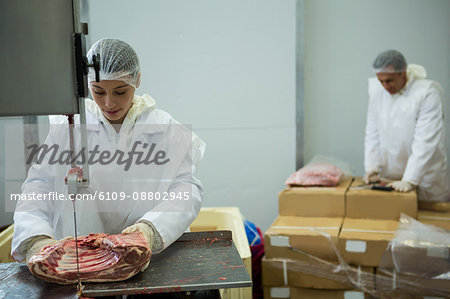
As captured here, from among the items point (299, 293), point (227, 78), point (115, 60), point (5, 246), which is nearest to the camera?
point (115, 60)

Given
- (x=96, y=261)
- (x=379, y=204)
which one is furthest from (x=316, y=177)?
(x=96, y=261)

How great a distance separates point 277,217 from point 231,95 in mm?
812

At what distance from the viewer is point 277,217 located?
9.68 feet

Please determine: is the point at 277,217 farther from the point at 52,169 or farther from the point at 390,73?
the point at 52,169

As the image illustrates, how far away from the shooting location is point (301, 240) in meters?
2.65

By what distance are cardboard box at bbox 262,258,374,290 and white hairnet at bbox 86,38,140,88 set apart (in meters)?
1.48

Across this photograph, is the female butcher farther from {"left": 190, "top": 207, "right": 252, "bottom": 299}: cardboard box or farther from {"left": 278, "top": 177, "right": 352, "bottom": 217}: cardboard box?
{"left": 278, "top": 177, "right": 352, "bottom": 217}: cardboard box

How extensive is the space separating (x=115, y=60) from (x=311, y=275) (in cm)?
165

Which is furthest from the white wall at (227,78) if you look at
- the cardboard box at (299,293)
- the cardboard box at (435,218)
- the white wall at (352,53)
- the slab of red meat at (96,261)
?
the cardboard box at (435,218)

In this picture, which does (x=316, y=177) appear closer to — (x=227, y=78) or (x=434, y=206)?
(x=434, y=206)

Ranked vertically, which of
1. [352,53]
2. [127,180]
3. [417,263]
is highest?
[352,53]

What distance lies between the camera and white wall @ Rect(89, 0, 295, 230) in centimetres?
202

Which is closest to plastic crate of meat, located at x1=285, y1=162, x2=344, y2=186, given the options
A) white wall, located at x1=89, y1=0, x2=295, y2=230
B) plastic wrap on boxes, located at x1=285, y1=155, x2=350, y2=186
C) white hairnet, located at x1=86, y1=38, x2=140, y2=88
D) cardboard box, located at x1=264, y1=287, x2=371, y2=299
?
plastic wrap on boxes, located at x1=285, y1=155, x2=350, y2=186

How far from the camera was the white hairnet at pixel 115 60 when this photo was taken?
1587mm
